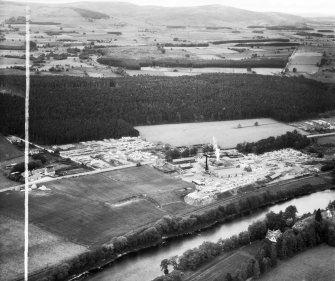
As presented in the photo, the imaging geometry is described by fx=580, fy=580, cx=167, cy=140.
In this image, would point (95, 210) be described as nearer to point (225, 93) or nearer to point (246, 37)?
point (225, 93)

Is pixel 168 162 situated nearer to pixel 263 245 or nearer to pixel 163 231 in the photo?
pixel 163 231

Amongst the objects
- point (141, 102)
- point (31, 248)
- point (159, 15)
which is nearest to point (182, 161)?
point (141, 102)

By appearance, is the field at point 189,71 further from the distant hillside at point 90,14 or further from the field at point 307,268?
the distant hillside at point 90,14

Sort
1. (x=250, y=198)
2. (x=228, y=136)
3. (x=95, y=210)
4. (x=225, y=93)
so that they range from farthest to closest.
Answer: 1. (x=225, y=93)
2. (x=228, y=136)
3. (x=250, y=198)
4. (x=95, y=210)

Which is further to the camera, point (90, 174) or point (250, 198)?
point (90, 174)

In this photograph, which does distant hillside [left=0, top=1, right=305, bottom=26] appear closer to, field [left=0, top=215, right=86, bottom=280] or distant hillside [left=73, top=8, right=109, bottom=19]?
distant hillside [left=73, top=8, right=109, bottom=19]

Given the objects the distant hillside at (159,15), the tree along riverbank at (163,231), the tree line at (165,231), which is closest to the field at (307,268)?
the tree line at (165,231)

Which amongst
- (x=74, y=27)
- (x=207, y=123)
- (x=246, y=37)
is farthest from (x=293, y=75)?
(x=74, y=27)
